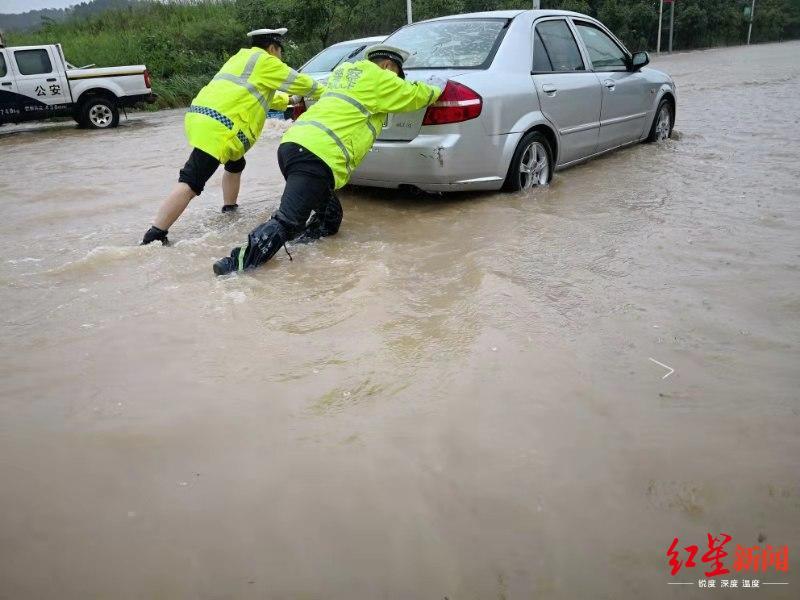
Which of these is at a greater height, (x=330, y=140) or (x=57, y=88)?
(x=57, y=88)

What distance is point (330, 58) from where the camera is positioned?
10.9m

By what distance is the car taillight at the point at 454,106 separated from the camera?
508cm

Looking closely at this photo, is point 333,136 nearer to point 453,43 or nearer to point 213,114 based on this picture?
point 213,114

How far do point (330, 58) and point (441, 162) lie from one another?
6.62 meters

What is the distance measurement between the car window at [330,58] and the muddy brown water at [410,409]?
6367mm

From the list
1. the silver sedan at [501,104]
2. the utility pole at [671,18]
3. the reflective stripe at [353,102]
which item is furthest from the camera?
the utility pole at [671,18]

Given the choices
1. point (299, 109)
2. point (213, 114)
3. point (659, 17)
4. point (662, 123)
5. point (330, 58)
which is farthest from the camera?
point (659, 17)

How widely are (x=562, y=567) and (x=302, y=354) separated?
1664 mm

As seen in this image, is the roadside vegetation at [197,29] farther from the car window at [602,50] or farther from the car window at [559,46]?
the car window at [559,46]

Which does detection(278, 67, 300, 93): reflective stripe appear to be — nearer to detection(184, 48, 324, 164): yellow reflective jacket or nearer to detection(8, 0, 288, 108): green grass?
detection(184, 48, 324, 164): yellow reflective jacket

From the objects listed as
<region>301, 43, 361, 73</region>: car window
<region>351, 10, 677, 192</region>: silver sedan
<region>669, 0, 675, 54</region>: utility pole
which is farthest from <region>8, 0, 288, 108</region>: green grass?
<region>669, 0, 675, 54</region>: utility pole

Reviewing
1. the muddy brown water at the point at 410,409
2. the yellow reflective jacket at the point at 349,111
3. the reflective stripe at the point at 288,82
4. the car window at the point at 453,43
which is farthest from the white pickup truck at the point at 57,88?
the yellow reflective jacket at the point at 349,111

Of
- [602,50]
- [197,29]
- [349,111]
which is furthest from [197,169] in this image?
[197,29]

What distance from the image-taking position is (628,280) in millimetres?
3959
